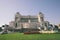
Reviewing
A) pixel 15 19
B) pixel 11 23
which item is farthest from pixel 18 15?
pixel 11 23

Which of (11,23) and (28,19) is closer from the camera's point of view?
(11,23)

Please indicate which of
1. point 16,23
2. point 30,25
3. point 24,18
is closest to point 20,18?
point 24,18

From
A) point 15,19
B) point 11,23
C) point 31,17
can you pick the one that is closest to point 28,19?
point 31,17

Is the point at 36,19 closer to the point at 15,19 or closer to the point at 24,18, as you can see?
the point at 24,18

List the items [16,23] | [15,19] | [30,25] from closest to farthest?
1. [30,25]
2. [16,23]
3. [15,19]

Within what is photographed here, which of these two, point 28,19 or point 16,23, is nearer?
point 16,23

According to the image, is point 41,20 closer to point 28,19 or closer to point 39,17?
point 39,17

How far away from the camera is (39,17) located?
6744cm

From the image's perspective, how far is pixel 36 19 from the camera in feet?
230

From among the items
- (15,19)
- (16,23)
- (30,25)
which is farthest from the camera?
(15,19)

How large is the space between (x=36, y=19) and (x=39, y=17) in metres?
2.94

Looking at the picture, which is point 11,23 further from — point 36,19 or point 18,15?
point 36,19

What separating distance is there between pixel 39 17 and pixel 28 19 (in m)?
5.20

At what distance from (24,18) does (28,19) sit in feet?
6.01
